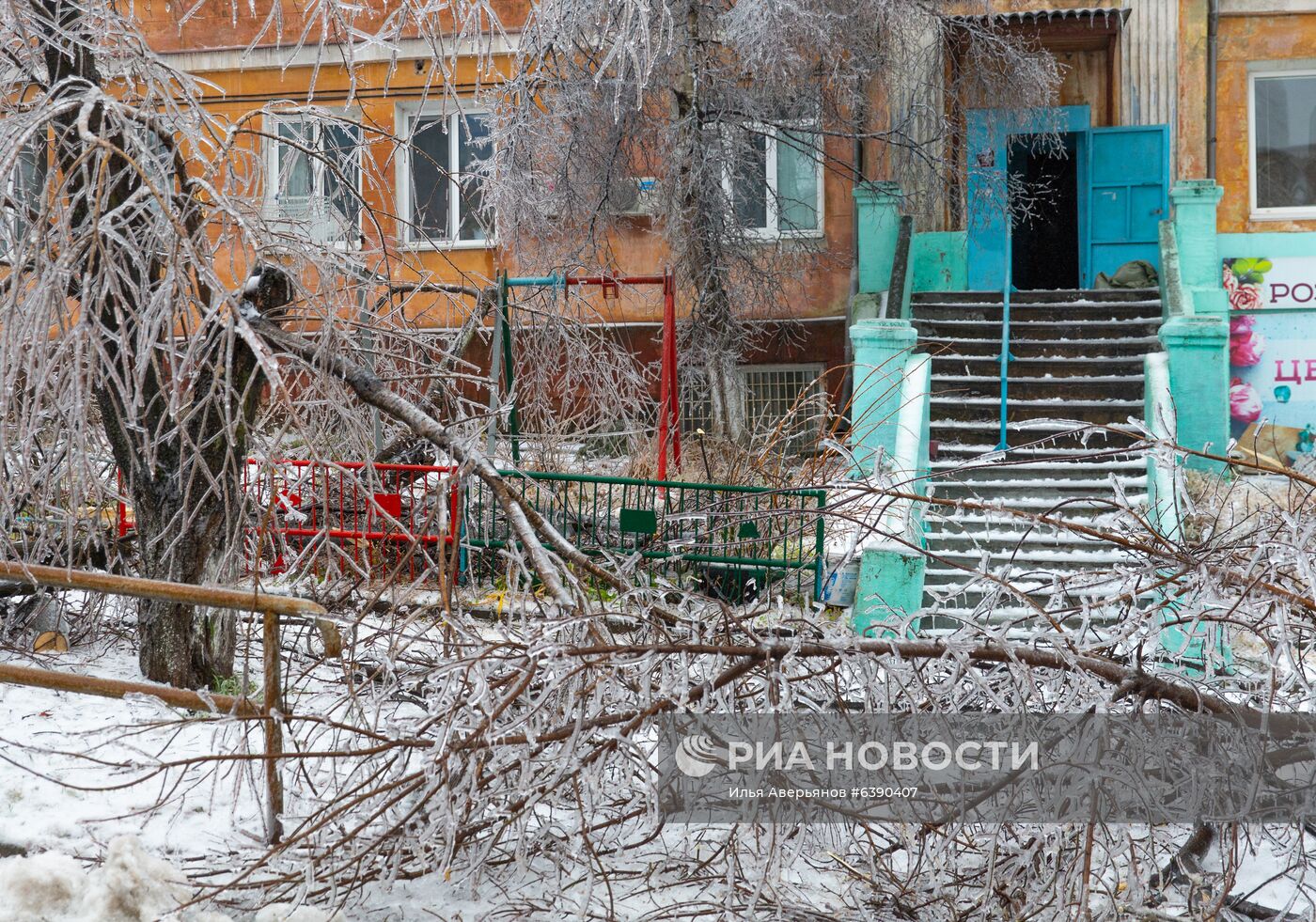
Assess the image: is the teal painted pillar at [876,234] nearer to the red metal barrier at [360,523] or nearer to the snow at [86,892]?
the red metal barrier at [360,523]

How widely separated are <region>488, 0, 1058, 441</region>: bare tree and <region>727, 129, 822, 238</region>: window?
0.40 ft

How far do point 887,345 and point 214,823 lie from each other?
707cm

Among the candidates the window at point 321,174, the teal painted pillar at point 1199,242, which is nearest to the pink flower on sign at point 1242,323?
the teal painted pillar at point 1199,242

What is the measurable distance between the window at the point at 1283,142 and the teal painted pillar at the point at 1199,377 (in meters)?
5.11

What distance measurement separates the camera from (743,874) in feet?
13.5

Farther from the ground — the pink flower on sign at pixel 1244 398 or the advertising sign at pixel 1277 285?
the advertising sign at pixel 1277 285

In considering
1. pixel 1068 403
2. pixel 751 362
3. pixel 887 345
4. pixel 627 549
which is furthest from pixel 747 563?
pixel 751 362

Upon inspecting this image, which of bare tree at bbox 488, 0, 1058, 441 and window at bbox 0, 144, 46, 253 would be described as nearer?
window at bbox 0, 144, 46, 253

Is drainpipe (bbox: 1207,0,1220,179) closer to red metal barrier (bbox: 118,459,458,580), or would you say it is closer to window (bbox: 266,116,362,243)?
red metal barrier (bbox: 118,459,458,580)

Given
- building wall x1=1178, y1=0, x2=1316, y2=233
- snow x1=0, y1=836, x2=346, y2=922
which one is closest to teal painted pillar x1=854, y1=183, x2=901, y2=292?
building wall x1=1178, y1=0, x2=1316, y2=233

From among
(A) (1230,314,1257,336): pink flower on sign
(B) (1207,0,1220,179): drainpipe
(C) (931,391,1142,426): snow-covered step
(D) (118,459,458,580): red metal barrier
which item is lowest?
(D) (118,459,458,580): red metal barrier

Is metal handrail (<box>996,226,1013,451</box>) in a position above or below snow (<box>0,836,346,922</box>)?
above

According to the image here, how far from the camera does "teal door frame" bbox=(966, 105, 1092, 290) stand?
44.1 feet

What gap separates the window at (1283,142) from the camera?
47.8 feet
